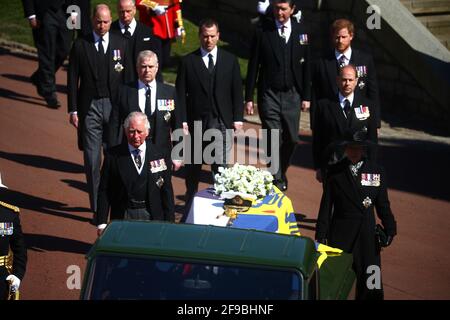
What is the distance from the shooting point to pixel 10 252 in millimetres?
9633

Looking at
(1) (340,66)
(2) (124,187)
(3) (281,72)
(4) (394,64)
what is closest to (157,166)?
(2) (124,187)

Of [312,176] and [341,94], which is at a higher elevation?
[341,94]

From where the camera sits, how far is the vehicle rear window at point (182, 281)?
7.78 metres

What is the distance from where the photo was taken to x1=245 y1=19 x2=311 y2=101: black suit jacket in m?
14.6

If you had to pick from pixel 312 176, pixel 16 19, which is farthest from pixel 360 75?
pixel 16 19

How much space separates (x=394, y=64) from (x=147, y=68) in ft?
24.4

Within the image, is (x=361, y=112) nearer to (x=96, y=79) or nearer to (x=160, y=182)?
(x=160, y=182)

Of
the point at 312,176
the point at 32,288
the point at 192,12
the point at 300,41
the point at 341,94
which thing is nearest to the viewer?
the point at 32,288

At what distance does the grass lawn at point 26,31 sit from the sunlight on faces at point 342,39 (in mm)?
6903

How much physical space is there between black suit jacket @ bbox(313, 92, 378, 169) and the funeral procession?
0.06 ft

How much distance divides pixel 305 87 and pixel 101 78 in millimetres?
2697

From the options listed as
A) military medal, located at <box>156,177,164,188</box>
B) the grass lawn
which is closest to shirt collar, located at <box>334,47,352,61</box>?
military medal, located at <box>156,177,164,188</box>
